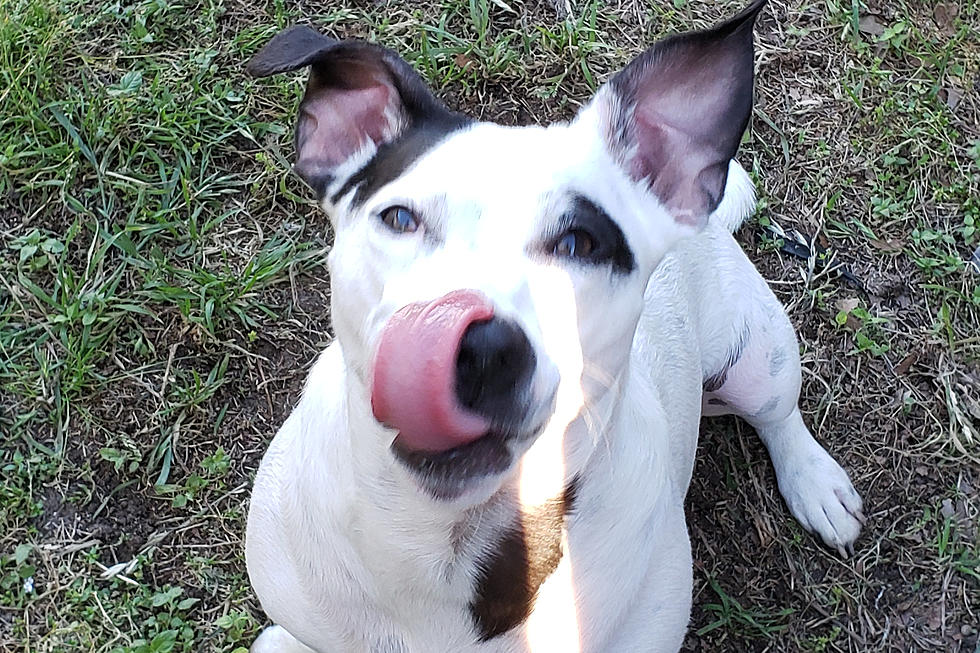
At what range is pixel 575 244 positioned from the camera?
6.81 ft

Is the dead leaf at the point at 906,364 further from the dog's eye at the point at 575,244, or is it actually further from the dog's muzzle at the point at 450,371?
the dog's muzzle at the point at 450,371

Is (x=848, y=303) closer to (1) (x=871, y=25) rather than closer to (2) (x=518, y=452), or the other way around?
(1) (x=871, y=25)

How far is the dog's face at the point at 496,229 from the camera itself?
1816 mm

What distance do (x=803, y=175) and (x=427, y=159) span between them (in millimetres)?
2673

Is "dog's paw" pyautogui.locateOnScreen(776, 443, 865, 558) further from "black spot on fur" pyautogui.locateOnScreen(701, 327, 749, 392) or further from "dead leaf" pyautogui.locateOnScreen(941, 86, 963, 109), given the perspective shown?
"dead leaf" pyautogui.locateOnScreen(941, 86, 963, 109)

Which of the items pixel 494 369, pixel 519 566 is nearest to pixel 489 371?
pixel 494 369

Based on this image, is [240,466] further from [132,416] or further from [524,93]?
[524,93]

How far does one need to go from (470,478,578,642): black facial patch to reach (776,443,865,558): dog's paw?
1815 millimetres

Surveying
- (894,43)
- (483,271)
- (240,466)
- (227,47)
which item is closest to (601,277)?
(483,271)

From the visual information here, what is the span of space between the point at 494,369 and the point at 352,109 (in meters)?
0.94

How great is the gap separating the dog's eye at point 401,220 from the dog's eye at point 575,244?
0.28 meters

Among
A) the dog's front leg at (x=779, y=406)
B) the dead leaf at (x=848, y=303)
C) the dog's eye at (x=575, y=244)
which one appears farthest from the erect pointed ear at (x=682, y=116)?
the dead leaf at (x=848, y=303)

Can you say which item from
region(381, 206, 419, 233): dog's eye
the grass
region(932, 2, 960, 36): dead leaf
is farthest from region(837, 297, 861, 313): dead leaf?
region(381, 206, 419, 233): dog's eye

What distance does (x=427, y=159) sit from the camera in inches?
88.2
